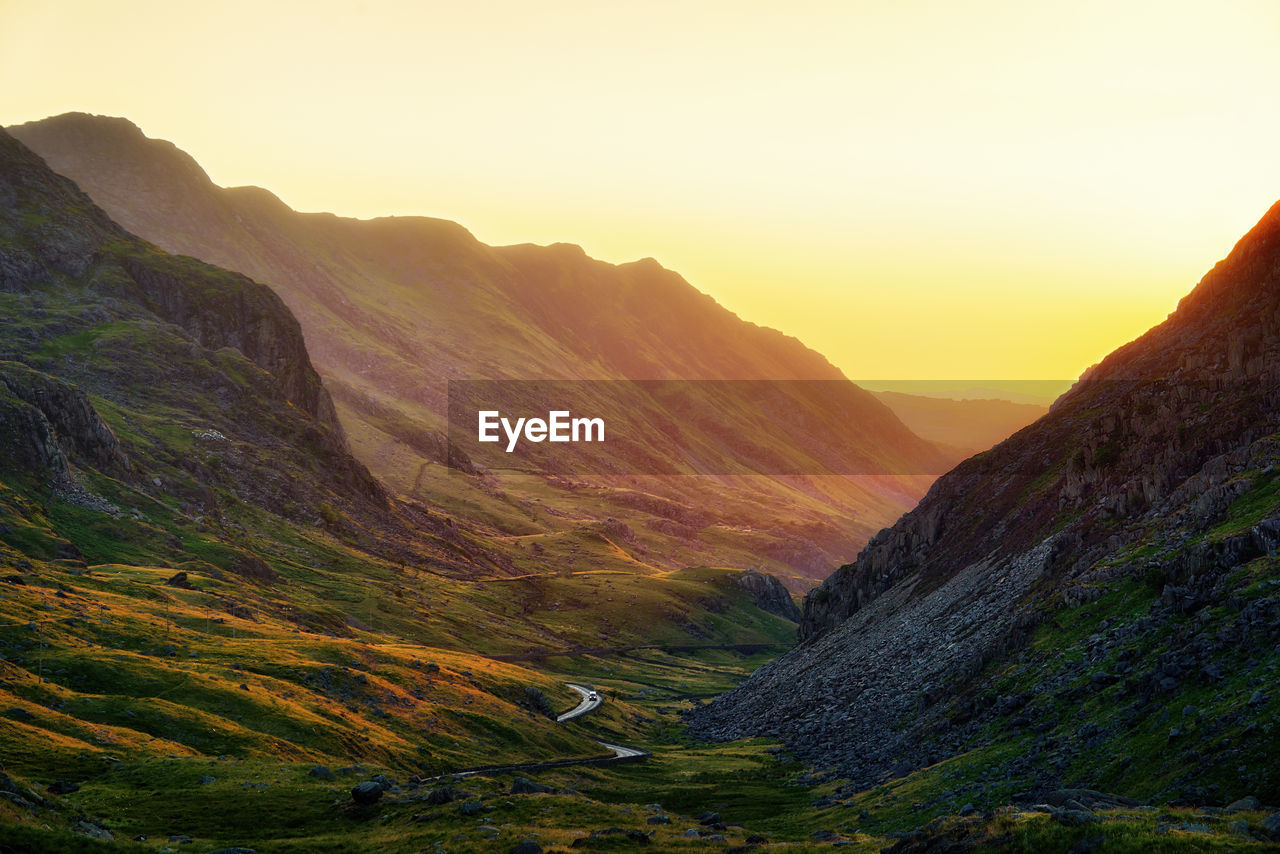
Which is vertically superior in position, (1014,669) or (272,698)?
(1014,669)

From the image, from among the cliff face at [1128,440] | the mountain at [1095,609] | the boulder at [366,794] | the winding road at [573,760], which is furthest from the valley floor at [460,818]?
the cliff face at [1128,440]

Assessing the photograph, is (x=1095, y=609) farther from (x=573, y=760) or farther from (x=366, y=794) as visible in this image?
(x=573, y=760)

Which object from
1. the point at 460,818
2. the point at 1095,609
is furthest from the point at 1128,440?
the point at 460,818

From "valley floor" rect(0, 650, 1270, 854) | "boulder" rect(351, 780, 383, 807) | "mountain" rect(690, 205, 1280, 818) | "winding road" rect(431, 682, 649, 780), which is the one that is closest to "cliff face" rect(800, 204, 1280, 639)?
"mountain" rect(690, 205, 1280, 818)

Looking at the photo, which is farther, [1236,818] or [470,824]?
[470,824]

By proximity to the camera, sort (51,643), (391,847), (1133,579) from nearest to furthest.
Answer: (391,847), (1133,579), (51,643)

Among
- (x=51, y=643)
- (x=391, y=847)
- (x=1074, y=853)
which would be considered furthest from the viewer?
(x=51, y=643)

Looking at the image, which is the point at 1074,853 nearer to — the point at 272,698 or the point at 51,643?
the point at 272,698

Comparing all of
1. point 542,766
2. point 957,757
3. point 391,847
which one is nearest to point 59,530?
point 542,766

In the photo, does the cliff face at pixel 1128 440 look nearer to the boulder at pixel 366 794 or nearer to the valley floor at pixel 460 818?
the valley floor at pixel 460 818
